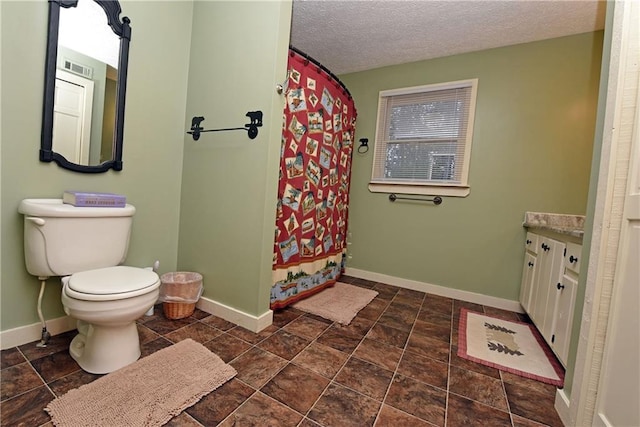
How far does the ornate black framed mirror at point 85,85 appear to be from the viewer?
4.32 feet

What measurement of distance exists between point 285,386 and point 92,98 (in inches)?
71.5

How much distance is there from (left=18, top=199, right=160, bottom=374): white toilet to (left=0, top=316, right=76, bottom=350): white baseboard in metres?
0.21

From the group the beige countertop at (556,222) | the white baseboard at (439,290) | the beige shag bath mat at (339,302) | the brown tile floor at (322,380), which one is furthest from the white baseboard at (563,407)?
the white baseboard at (439,290)

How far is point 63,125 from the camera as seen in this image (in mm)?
1378

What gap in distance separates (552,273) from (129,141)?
2.73 meters

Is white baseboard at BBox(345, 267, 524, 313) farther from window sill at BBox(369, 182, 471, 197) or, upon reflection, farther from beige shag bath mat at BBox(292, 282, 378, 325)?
window sill at BBox(369, 182, 471, 197)

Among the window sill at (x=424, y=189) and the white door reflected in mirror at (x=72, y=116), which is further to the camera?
the window sill at (x=424, y=189)

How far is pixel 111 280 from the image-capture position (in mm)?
1199

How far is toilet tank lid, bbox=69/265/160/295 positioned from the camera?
110cm

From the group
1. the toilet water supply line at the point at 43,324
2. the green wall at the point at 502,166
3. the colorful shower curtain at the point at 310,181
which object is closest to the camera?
the toilet water supply line at the point at 43,324

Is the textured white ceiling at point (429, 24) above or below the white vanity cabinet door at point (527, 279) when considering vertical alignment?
above

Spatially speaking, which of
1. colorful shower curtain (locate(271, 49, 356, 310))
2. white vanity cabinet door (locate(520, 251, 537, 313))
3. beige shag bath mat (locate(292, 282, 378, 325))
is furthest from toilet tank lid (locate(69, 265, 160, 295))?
white vanity cabinet door (locate(520, 251, 537, 313))

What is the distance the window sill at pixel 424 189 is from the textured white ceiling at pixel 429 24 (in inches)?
49.3

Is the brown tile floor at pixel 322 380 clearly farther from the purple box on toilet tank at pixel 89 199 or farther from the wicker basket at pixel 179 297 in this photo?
the purple box on toilet tank at pixel 89 199
